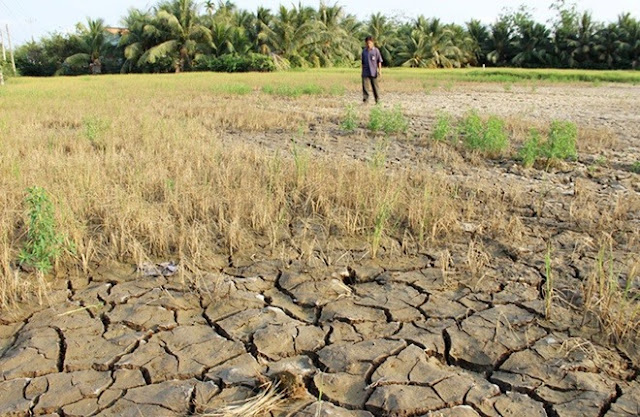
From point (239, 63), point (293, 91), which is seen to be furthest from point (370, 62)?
point (239, 63)

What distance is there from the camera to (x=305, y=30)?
129 feet

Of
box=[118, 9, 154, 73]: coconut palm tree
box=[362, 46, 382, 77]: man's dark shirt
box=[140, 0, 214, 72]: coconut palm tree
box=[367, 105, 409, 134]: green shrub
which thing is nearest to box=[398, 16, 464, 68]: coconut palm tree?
box=[140, 0, 214, 72]: coconut palm tree

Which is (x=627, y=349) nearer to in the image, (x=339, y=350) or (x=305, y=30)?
(x=339, y=350)

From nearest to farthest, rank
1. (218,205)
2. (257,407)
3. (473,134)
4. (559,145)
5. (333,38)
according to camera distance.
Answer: (257,407)
(218,205)
(559,145)
(473,134)
(333,38)

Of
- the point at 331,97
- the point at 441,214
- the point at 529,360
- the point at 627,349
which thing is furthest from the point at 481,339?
the point at 331,97

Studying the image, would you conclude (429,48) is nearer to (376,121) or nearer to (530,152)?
(376,121)

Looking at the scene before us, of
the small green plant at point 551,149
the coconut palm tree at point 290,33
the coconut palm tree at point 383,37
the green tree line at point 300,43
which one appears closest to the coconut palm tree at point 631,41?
the green tree line at point 300,43

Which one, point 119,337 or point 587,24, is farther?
point 587,24

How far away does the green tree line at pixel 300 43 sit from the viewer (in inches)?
1507

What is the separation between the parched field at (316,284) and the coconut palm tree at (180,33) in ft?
110

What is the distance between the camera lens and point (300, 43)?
1565 inches

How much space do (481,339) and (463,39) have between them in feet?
162

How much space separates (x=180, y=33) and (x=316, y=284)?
38.5 m

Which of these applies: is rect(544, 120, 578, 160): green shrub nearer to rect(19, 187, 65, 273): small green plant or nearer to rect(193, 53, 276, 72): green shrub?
rect(19, 187, 65, 273): small green plant
